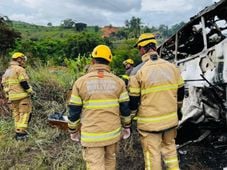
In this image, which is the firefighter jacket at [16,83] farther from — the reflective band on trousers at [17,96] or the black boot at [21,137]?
the black boot at [21,137]

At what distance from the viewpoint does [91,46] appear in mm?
23969

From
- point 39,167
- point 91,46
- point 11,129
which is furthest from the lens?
point 91,46

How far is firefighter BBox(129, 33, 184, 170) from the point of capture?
12.2ft

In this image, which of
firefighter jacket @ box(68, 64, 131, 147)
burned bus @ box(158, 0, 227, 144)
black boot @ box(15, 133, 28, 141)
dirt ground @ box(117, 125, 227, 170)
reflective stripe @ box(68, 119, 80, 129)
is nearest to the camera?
firefighter jacket @ box(68, 64, 131, 147)

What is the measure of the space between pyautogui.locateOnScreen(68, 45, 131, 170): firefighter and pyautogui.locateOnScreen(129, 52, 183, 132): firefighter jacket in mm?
179

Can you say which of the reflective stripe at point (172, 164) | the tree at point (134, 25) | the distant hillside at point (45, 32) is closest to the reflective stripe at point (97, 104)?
the reflective stripe at point (172, 164)

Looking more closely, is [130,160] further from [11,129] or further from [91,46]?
[91,46]

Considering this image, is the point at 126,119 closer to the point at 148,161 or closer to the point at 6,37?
the point at 148,161

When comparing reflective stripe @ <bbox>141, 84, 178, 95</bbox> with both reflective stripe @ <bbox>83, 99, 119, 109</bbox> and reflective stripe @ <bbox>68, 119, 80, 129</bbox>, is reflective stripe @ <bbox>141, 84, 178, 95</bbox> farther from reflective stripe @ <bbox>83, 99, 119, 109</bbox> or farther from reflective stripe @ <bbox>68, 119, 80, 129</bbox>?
reflective stripe @ <bbox>68, 119, 80, 129</bbox>

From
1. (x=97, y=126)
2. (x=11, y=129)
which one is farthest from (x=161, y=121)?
(x=11, y=129)

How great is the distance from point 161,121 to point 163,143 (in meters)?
0.38

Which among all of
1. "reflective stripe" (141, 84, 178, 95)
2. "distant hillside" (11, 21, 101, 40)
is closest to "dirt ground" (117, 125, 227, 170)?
"reflective stripe" (141, 84, 178, 95)

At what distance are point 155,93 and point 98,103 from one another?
61 centimetres

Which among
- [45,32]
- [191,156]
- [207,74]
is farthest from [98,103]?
[45,32]
